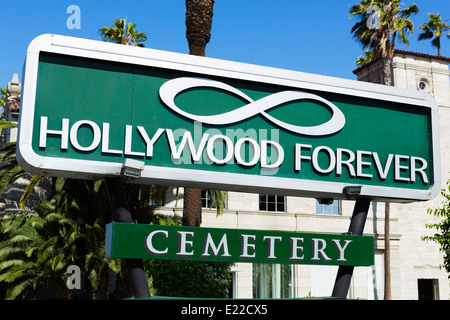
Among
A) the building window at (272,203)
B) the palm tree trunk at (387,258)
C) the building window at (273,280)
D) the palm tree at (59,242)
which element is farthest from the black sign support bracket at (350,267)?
the palm tree trunk at (387,258)

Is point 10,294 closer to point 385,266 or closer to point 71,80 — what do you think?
point 71,80

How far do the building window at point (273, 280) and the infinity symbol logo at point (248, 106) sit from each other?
2038 cm

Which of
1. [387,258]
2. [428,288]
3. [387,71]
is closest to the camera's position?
[387,258]

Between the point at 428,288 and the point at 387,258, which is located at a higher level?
the point at 387,258

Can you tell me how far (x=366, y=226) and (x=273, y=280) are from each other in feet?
22.6

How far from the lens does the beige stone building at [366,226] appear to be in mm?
30438

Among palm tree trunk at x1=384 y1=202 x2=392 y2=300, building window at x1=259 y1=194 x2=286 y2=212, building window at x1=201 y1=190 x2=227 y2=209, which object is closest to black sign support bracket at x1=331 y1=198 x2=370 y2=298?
building window at x1=201 y1=190 x2=227 y2=209

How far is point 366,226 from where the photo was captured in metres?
33.3

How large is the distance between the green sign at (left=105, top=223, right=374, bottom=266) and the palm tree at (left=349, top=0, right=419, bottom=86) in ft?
86.3

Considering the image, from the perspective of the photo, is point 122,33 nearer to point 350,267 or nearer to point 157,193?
point 157,193

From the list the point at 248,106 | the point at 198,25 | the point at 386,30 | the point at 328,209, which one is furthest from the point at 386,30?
the point at 248,106

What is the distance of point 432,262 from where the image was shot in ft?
118
